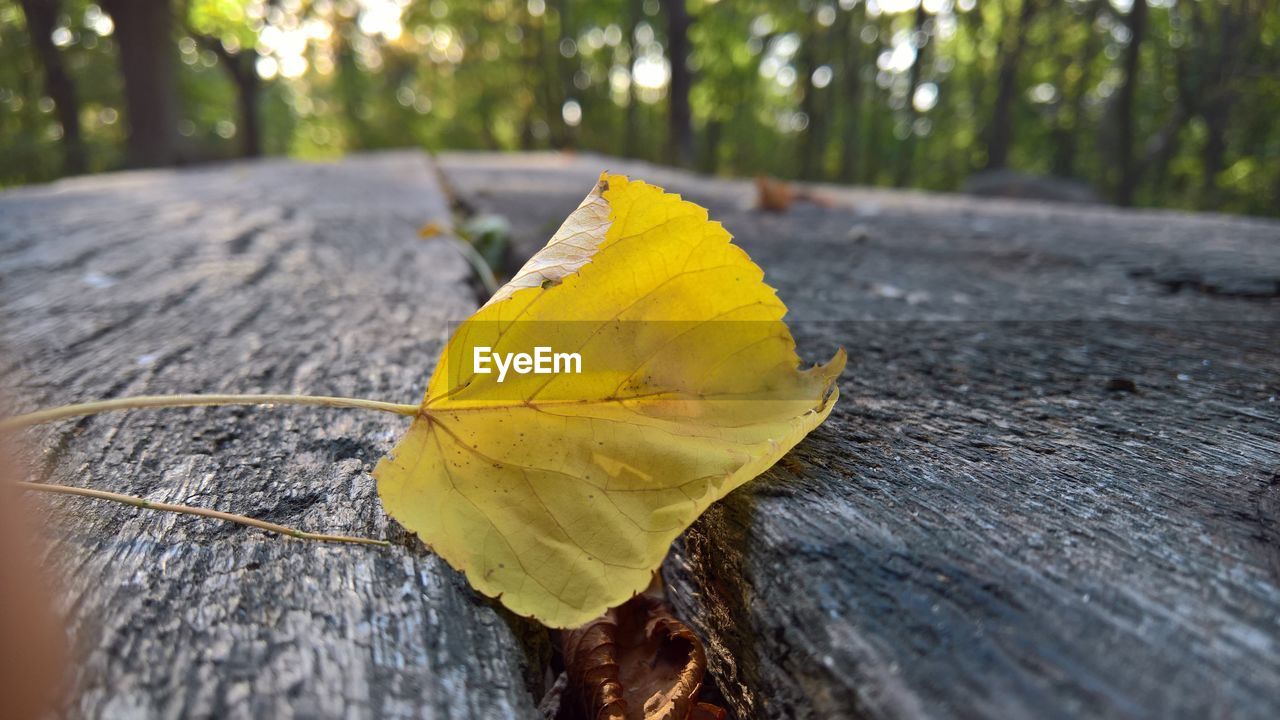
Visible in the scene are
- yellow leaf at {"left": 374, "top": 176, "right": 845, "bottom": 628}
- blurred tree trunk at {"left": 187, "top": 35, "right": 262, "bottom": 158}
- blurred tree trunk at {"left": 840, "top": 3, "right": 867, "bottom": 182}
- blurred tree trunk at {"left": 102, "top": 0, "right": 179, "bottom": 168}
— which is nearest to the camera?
yellow leaf at {"left": 374, "top": 176, "right": 845, "bottom": 628}

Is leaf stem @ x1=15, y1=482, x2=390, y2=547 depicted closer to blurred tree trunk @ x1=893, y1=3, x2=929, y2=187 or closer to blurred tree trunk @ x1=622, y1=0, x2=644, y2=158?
blurred tree trunk @ x1=893, y1=3, x2=929, y2=187

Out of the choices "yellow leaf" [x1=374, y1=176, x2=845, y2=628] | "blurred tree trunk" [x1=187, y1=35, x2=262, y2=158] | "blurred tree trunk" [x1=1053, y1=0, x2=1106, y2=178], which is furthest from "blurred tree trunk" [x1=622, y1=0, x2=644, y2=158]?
"yellow leaf" [x1=374, y1=176, x2=845, y2=628]

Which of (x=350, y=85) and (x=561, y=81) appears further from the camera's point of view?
(x=350, y=85)

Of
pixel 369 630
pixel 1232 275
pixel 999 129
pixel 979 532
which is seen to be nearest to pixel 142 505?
pixel 369 630

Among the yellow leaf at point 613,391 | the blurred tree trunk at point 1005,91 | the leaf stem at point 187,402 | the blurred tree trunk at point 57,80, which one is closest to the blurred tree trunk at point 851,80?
the blurred tree trunk at point 1005,91

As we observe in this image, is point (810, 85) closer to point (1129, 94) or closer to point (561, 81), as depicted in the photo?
point (1129, 94)

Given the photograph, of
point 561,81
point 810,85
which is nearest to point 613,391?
point 810,85
